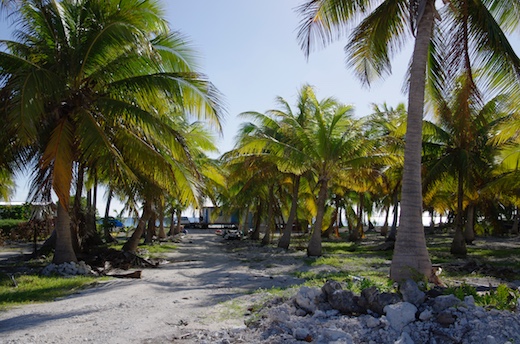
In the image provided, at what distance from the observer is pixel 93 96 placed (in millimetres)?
11672

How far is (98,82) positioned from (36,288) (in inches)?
213

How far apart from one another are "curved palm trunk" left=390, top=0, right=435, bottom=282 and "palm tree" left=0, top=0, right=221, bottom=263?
507 cm

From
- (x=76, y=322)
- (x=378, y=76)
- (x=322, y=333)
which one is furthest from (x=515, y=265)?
(x=76, y=322)

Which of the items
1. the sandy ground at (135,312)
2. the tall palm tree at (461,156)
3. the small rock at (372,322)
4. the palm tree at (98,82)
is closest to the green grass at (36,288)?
the sandy ground at (135,312)

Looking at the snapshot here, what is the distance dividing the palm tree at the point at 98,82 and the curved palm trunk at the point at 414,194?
507cm

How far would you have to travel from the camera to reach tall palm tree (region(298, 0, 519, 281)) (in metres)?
7.79

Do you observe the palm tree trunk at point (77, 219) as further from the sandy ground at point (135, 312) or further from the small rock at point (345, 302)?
the small rock at point (345, 302)

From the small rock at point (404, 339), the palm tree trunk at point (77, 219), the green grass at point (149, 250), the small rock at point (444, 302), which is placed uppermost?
the palm tree trunk at point (77, 219)

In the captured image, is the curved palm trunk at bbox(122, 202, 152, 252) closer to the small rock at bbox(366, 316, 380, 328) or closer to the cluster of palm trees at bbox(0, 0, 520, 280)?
the cluster of palm trees at bbox(0, 0, 520, 280)

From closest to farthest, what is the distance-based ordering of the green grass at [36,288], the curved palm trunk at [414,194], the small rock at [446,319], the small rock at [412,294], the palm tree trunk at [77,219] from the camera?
1. the small rock at [446,319]
2. the small rock at [412,294]
3. the curved palm trunk at [414,194]
4. the green grass at [36,288]
5. the palm tree trunk at [77,219]

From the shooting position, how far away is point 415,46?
8578mm

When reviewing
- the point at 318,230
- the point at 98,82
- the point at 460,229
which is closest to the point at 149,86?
the point at 98,82

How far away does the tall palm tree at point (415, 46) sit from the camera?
779 centimetres

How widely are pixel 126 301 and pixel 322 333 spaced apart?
14.3 feet
